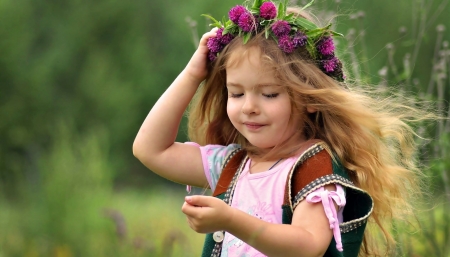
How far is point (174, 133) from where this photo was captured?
118 inches

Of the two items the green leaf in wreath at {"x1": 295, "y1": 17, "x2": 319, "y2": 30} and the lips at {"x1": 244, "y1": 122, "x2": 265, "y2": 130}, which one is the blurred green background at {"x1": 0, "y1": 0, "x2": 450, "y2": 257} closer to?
the green leaf in wreath at {"x1": 295, "y1": 17, "x2": 319, "y2": 30}

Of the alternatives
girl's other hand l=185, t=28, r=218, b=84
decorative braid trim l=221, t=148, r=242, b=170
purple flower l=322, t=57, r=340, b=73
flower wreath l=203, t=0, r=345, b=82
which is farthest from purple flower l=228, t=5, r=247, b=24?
decorative braid trim l=221, t=148, r=242, b=170

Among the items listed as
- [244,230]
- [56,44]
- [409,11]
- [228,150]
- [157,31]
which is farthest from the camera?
[157,31]

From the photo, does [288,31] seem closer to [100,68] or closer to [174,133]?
[174,133]

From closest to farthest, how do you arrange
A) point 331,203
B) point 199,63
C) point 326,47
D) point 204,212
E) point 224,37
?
point 204,212 → point 331,203 → point 326,47 → point 224,37 → point 199,63

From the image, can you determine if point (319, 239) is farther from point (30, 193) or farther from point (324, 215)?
point (30, 193)

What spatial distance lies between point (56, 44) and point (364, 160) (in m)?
14.4

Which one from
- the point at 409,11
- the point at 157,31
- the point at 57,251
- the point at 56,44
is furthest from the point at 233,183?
the point at 157,31

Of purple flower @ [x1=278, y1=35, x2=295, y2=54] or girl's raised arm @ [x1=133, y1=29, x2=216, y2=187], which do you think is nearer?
purple flower @ [x1=278, y1=35, x2=295, y2=54]

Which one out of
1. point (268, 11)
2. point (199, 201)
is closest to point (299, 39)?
point (268, 11)

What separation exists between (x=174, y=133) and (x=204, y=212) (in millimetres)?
851

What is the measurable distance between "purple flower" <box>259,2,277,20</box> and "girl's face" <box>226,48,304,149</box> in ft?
0.45

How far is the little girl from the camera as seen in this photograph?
2510 mm

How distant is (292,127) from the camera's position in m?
2.71
